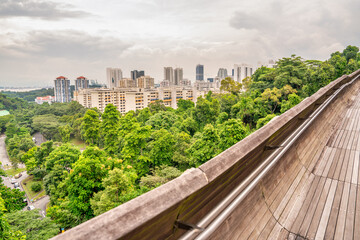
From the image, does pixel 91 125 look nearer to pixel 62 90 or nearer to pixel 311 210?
pixel 311 210

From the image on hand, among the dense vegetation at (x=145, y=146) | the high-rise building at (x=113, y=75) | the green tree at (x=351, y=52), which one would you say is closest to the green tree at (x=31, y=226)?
the dense vegetation at (x=145, y=146)

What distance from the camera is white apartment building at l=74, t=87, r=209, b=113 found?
5844 cm

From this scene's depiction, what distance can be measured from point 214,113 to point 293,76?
1033 cm

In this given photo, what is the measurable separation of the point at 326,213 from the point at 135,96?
57.8 metres

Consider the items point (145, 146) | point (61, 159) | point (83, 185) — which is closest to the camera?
point (83, 185)

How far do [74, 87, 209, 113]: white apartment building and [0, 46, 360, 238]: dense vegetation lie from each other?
25.0m

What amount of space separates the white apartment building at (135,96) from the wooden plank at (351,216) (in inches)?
2183

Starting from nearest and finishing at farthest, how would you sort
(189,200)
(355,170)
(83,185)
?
(189,200)
(355,170)
(83,185)

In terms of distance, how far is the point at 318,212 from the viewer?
2.17 metres

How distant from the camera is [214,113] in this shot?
28312 mm

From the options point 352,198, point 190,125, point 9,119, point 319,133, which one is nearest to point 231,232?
point 352,198

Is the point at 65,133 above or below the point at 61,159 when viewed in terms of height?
A: below

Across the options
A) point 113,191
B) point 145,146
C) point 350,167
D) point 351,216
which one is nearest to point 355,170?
point 350,167

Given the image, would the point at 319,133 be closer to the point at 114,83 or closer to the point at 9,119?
the point at 9,119
